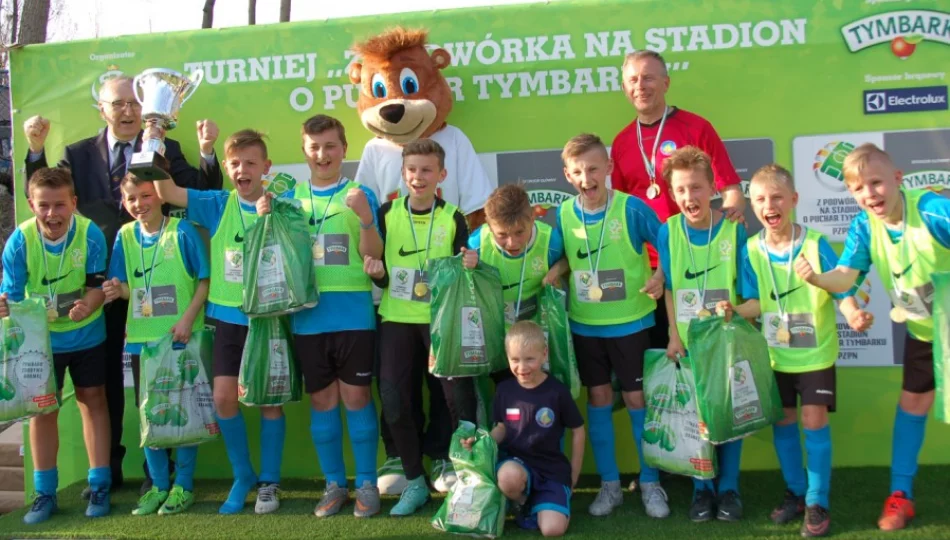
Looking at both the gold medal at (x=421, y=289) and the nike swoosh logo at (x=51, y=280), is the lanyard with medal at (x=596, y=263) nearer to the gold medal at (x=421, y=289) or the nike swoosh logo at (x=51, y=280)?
the gold medal at (x=421, y=289)

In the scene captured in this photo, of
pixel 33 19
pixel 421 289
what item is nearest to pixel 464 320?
pixel 421 289

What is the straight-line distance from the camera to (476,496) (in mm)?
3467

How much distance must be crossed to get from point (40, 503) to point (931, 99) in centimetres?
508

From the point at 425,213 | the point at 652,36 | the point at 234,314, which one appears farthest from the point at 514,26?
the point at 234,314

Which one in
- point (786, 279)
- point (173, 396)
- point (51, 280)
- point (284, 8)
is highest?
point (284, 8)

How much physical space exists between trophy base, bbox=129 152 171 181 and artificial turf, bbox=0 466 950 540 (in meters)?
1.67

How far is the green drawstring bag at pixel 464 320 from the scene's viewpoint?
3625 millimetres

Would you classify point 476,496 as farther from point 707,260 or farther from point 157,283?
point 157,283

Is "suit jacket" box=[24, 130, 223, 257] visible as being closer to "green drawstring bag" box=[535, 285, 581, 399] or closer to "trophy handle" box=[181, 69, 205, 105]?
"trophy handle" box=[181, 69, 205, 105]

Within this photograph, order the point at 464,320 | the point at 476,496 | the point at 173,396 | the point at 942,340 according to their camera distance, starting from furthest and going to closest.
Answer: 1. the point at 173,396
2. the point at 464,320
3. the point at 476,496
4. the point at 942,340

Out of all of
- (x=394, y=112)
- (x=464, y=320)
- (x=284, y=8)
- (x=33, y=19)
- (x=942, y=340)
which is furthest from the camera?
(x=284, y=8)

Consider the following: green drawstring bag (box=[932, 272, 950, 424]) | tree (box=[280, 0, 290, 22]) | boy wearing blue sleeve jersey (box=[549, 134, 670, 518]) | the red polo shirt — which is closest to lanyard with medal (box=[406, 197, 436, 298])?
boy wearing blue sleeve jersey (box=[549, 134, 670, 518])

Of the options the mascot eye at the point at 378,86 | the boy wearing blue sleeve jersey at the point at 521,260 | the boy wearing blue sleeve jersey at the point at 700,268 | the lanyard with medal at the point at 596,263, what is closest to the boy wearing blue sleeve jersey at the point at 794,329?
the boy wearing blue sleeve jersey at the point at 700,268

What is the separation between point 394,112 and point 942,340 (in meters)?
2.73
